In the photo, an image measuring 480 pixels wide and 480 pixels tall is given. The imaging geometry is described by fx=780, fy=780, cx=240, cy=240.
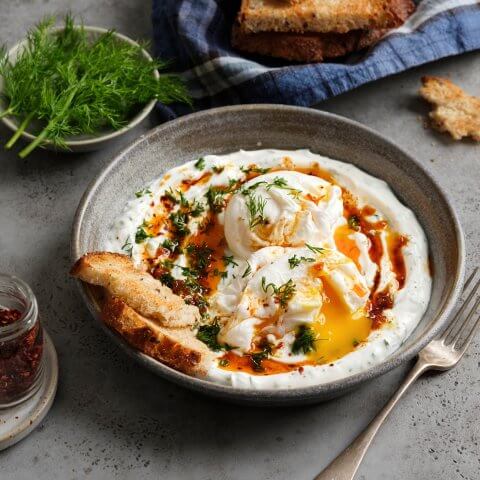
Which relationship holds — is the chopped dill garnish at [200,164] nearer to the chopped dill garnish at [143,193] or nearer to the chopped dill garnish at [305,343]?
the chopped dill garnish at [143,193]

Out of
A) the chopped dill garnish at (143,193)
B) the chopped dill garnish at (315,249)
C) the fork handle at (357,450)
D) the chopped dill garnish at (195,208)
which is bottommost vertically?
the fork handle at (357,450)

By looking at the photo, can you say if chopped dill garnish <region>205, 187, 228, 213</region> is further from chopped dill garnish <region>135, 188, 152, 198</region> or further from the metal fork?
the metal fork

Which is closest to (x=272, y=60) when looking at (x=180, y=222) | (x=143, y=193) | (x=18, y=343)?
(x=143, y=193)

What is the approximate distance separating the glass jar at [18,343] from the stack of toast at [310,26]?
8.20ft

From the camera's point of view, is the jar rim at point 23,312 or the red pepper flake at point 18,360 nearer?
the jar rim at point 23,312

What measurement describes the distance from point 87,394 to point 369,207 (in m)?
2.00

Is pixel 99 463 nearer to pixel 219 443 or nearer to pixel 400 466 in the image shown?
pixel 219 443

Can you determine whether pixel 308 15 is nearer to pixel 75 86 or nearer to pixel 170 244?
pixel 75 86

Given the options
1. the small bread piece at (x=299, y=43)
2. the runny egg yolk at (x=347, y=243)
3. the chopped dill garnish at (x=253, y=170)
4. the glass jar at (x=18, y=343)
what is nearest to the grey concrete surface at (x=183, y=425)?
the glass jar at (x=18, y=343)

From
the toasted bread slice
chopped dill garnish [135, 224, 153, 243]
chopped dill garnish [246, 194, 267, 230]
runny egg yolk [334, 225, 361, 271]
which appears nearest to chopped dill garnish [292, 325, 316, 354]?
runny egg yolk [334, 225, 361, 271]

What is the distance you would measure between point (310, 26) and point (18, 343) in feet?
9.66

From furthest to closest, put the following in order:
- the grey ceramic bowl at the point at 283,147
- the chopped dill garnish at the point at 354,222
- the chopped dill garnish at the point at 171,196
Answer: the chopped dill garnish at the point at 171,196
the chopped dill garnish at the point at 354,222
the grey ceramic bowl at the point at 283,147

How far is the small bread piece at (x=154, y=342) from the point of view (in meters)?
3.85

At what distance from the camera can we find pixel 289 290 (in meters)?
4.14
